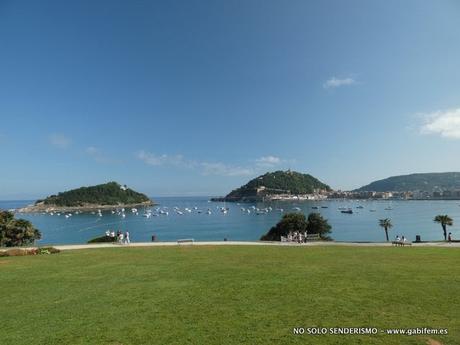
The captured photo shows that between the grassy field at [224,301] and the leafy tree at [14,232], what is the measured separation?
2728cm

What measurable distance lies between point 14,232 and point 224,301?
3946cm

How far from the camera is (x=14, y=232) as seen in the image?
40375mm

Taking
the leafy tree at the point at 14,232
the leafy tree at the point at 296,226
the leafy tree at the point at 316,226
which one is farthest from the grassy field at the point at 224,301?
the leafy tree at the point at 316,226

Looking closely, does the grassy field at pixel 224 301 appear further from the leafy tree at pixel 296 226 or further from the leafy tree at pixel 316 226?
the leafy tree at pixel 316 226

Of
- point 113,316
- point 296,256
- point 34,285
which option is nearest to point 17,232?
point 34,285

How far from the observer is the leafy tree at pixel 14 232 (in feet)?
129

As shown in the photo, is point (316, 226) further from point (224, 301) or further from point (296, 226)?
point (224, 301)

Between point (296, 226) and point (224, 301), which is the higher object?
point (224, 301)

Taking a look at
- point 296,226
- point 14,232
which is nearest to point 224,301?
point 14,232

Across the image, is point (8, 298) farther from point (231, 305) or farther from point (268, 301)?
point (268, 301)

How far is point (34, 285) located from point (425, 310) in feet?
41.2

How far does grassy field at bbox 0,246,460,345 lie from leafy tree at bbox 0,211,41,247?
27282mm

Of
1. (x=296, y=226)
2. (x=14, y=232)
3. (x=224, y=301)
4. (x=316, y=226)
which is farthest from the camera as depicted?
(x=316, y=226)

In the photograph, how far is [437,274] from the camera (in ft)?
42.5
